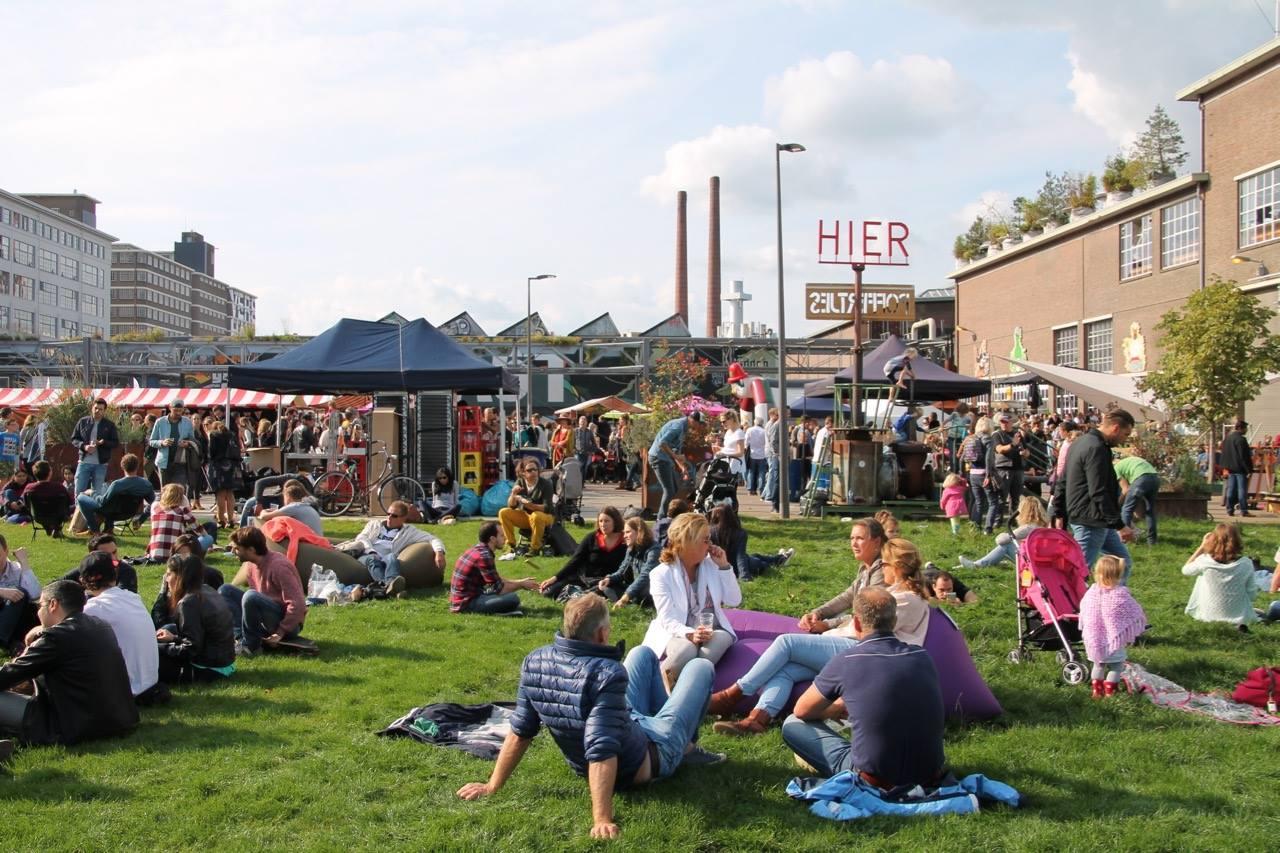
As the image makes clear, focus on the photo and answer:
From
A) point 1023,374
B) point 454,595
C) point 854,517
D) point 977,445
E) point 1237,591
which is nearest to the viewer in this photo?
point 1237,591

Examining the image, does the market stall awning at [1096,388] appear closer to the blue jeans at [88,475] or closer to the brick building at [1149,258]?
the brick building at [1149,258]

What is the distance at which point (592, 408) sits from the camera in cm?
3550

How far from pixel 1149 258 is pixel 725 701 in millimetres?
33854

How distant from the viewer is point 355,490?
18109 mm

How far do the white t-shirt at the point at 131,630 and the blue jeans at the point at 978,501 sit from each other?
451 inches

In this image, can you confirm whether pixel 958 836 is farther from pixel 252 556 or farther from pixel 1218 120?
pixel 1218 120

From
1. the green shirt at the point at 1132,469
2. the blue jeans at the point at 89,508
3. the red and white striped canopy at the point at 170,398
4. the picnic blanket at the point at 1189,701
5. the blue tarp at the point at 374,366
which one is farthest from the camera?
the red and white striped canopy at the point at 170,398

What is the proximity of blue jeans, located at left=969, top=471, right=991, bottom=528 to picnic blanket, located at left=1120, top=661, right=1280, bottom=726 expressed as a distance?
7.92m

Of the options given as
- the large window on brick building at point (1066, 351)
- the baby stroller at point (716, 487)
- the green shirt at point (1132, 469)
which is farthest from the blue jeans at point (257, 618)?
the large window on brick building at point (1066, 351)

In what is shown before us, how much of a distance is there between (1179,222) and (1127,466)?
2356cm

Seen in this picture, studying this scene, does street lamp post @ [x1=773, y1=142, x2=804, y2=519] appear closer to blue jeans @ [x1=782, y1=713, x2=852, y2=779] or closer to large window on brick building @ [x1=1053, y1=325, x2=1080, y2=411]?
blue jeans @ [x1=782, y1=713, x2=852, y2=779]

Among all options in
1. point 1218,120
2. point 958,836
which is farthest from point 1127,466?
point 1218,120

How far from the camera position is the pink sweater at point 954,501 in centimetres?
1476

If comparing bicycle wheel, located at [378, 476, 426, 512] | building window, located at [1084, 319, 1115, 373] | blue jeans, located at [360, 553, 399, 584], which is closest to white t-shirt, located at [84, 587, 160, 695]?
blue jeans, located at [360, 553, 399, 584]
